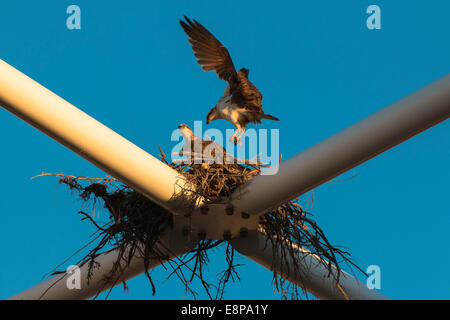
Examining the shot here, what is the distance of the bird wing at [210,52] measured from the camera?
4.29 m

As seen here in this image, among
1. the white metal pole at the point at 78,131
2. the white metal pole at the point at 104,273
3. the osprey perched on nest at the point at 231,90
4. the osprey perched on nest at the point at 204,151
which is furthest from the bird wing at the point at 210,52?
the white metal pole at the point at 78,131

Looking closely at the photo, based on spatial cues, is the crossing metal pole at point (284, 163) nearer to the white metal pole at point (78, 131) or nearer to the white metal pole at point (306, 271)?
the white metal pole at point (78, 131)

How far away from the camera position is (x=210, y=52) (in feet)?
14.7

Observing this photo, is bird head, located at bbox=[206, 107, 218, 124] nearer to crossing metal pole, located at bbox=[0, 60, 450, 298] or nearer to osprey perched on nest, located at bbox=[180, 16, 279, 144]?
osprey perched on nest, located at bbox=[180, 16, 279, 144]

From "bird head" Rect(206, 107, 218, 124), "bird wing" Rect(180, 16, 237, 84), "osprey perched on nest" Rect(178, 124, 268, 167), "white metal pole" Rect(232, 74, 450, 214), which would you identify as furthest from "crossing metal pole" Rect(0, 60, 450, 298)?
"bird head" Rect(206, 107, 218, 124)

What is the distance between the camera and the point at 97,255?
3350 mm

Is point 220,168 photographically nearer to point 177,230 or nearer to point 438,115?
Answer: point 177,230

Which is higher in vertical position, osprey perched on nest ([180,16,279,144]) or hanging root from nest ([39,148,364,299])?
osprey perched on nest ([180,16,279,144])

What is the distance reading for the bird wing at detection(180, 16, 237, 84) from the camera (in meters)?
4.29

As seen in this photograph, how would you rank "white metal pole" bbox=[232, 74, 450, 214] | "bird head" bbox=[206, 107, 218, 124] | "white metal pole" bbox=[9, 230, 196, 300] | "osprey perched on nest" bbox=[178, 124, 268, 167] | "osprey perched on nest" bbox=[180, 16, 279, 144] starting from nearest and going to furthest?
"white metal pole" bbox=[232, 74, 450, 214]
"white metal pole" bbox=[9, 230, 196, 300]
"osprey perched on nest" bbox=[178, 124, 268, 167]
"osprey perched on nest" bbox=[180, 16, 279, 144]
"bird head" bbox=[206, 107, 218, 124]

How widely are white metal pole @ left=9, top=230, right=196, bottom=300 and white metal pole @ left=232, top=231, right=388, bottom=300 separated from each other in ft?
1.04

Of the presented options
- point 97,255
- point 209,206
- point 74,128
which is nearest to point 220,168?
point 209,206

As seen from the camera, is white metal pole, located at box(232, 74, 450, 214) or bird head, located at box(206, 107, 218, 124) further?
bird head, located at box(206, 107, 218, 124)
